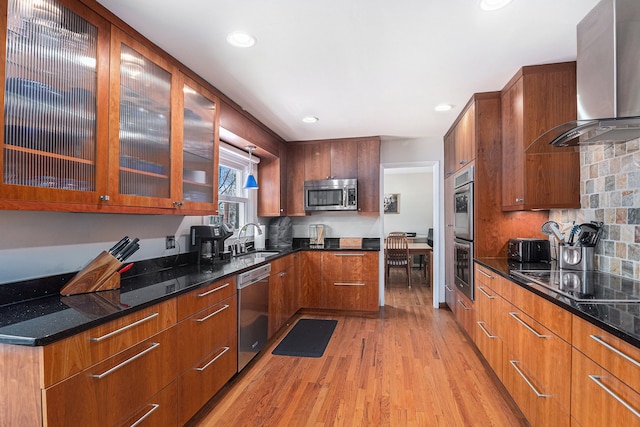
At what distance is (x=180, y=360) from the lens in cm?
168

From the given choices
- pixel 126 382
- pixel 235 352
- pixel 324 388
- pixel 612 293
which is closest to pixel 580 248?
pixel 612 293

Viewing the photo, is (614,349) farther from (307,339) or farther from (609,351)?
(307,339)

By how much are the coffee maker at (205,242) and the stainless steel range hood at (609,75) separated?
2.37 metres

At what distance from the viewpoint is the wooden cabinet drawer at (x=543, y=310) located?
1.40 m

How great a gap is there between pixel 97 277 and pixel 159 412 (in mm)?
742

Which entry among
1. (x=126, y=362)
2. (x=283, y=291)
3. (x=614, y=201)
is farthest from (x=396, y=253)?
(x=126, y=362)

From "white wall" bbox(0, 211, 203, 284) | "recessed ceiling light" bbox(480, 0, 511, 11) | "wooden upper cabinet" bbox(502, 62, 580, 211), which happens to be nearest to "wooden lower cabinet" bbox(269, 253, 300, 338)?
"white wall" bbox(0, 211, 203, 284)

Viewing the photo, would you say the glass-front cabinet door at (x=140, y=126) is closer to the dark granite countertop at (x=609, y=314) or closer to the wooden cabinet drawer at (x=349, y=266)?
the dark granite countertop at (x=609, y=314)

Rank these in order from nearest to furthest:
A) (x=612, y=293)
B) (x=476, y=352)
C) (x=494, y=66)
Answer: (x=612, y=293), (x=494, y=66), (x=476, y=352)

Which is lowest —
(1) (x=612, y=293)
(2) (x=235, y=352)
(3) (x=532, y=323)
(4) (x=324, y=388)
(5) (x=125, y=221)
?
(4) (x=324, y=388)

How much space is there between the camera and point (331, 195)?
4.15 meters

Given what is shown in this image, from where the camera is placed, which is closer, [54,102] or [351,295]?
[54,102]

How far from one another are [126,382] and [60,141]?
108cm

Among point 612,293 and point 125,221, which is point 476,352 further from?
point 125,221
